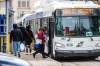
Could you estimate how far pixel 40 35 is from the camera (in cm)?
2347

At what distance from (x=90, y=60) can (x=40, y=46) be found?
2.64 meters

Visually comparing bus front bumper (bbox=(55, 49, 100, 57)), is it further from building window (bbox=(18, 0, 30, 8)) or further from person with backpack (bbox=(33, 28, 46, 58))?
building window (bbox=(18, 0, 30, 8))

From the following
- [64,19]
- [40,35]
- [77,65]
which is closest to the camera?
[77,65]

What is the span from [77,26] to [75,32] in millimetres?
291

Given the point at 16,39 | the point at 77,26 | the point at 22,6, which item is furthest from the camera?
the point at 22,6

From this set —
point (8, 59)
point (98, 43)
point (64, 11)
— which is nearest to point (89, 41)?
point (98, 43)

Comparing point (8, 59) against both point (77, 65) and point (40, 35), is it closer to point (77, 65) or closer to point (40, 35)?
point (77, 65)

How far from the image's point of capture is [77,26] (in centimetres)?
2162

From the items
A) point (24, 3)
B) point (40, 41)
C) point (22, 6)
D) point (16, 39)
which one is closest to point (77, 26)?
point (40, 41)

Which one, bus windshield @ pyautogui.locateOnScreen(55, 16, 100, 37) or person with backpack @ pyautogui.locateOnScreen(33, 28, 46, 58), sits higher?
bus windshield @ pyautogui.locateOnScreen(55, 16, 100, 37)

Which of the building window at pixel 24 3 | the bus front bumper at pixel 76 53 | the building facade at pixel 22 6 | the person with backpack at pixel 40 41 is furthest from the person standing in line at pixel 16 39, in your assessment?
the building window at pixel 24 3

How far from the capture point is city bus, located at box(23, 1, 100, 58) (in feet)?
70.5

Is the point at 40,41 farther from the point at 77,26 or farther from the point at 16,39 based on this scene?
the point at 77,26

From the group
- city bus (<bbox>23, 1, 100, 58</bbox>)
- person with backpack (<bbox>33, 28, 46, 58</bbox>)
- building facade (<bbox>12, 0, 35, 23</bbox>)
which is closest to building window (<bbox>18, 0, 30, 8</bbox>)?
building facade (<bbox>12, 0, 35, 23</bbox>)
